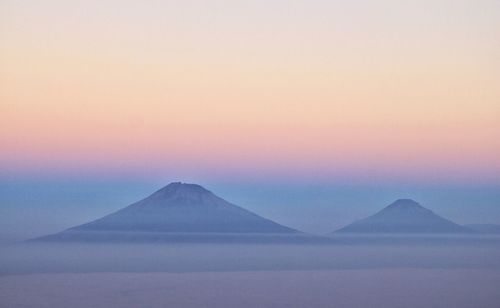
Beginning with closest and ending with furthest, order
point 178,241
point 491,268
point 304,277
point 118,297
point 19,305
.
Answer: point 19,305
point 118,297
point 304,277
point 491,268
point 178,241

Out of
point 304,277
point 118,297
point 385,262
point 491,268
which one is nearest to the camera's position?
point 118,297

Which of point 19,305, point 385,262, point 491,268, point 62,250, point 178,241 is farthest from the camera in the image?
point 178,241

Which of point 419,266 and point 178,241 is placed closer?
point 419,266

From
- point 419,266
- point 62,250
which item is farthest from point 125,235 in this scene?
point 419,266

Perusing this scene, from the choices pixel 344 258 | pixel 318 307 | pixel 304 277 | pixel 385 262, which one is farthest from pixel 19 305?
pixel 344 258

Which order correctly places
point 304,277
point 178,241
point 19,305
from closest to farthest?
point 19,305 < point 304,277 < point 178,241

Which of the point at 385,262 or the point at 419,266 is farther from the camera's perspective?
the point at 385,262

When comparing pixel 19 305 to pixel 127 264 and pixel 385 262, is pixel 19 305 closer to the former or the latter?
pixel 127 264

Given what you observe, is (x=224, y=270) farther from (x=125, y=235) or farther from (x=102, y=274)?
(x=125, y=235)

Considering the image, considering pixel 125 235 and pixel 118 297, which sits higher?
pixel 125 235
